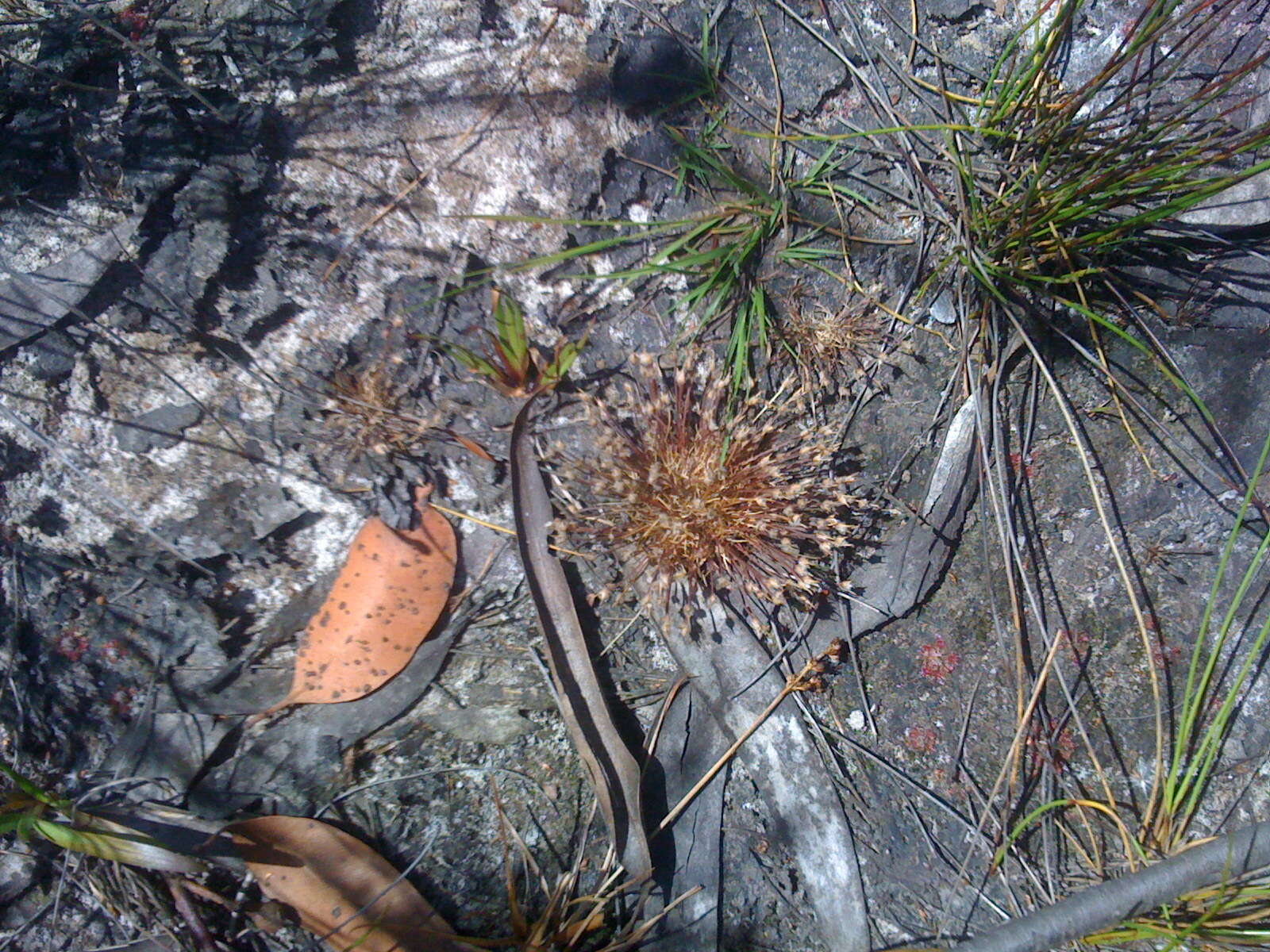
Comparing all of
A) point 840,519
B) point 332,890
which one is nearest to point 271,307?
point 332,890

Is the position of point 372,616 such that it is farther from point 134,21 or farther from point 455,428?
point 134,21

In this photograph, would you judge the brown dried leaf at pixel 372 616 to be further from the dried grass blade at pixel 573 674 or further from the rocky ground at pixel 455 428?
the dried grass blade at pixel 573 674

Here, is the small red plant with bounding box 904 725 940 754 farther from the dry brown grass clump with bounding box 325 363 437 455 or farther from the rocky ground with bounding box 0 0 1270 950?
the dry brown grass clump with bounding box 325 363 437 455

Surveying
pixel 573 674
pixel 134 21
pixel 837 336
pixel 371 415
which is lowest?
pixel 573 674

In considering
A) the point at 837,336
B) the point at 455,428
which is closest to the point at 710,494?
the point at 837,336

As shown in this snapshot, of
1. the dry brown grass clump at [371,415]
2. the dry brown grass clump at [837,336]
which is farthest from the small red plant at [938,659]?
the dry brown grass clump at [371,415]

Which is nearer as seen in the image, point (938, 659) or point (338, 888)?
point (338, 888)

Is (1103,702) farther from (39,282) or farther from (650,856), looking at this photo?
(39,282)
